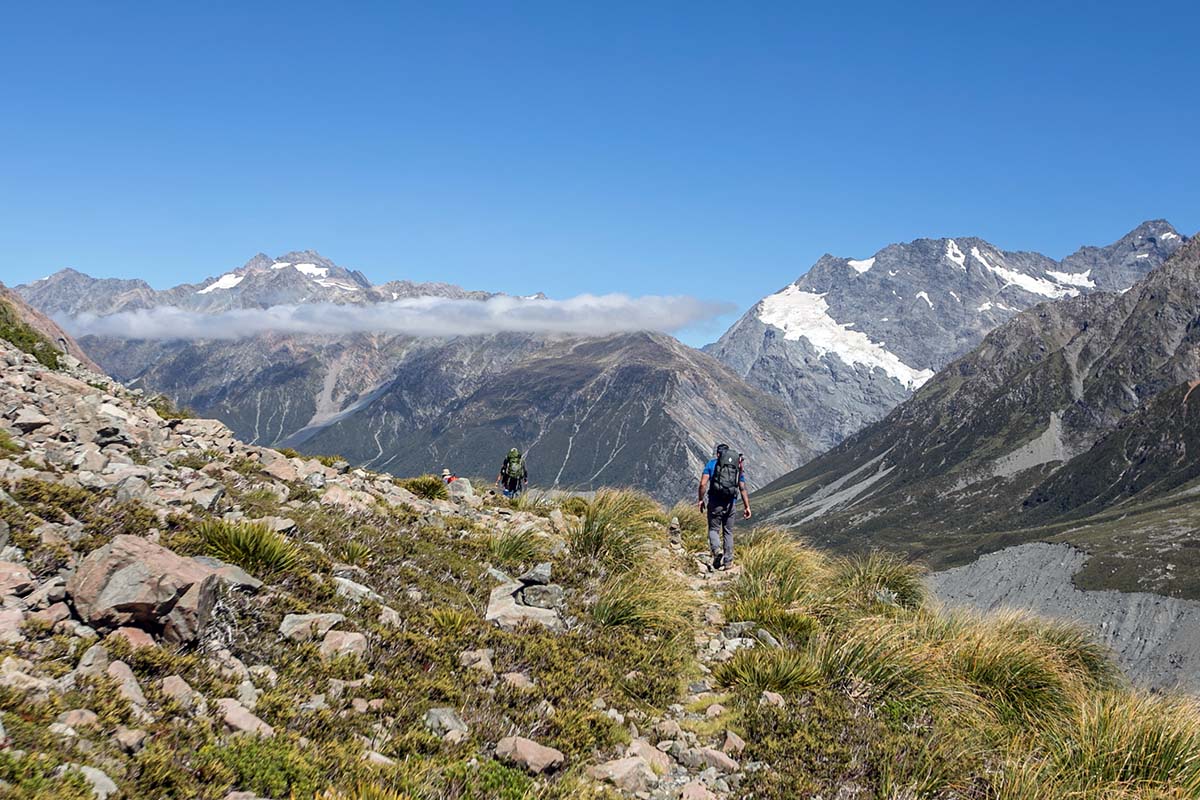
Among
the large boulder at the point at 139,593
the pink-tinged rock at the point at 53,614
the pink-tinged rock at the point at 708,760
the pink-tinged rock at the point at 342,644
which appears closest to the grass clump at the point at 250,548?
the pink-tinged rock at the point at 342,644

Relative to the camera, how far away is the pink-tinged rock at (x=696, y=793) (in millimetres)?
8141

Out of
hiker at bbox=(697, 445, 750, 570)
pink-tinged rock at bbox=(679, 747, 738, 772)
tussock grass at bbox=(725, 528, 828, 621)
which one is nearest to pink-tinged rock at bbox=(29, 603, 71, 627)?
pink-tinged rock at bbox=(679, 747, 738, 772)

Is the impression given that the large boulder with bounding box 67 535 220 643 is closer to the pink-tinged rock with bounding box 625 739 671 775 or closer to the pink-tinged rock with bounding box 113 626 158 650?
the pink-tinged rock with bounding box 113 626 158 650

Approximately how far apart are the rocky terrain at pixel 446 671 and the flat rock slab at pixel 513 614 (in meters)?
0.06

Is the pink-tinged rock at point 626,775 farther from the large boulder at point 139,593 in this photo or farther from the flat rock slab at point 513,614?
the large boulder at point 139,593

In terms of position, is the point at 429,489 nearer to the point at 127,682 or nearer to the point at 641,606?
the point at 641,606

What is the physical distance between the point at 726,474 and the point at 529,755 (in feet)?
42.1

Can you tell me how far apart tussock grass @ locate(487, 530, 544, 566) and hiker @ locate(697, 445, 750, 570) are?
569 centimetres

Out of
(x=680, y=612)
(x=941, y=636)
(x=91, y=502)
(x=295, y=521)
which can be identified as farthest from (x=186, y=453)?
(x=941, y=636)

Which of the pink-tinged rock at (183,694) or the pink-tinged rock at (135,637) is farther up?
the pink-tinged rock at (135,637)

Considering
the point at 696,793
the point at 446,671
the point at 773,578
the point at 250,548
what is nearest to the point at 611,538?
the point at 773,578

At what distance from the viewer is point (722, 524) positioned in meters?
20.2

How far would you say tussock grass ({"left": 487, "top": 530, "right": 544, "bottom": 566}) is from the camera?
1534 cm

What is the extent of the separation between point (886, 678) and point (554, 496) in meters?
15.8
